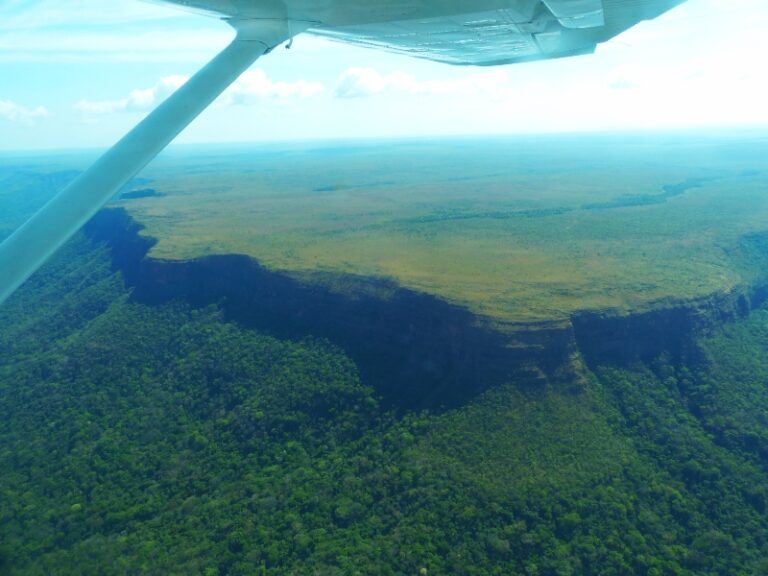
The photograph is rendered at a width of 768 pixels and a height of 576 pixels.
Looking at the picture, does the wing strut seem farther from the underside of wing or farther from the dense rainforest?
the dense rainforest

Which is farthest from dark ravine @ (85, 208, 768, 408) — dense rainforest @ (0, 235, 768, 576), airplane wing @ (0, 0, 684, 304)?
airplane wing @ (0, 0, 684, 304)

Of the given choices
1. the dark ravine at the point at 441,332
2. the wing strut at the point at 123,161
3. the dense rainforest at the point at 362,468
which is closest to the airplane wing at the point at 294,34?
the wing strut at the point at 123,161

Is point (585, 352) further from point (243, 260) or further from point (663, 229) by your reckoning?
point (663, 229)

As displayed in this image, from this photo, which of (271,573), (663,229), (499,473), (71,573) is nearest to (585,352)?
(499,473)

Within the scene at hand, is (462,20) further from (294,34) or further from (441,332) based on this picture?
(441,332)

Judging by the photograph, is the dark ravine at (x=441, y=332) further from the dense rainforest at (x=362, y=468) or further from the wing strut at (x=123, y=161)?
the wing strut at (x=123, y=161)

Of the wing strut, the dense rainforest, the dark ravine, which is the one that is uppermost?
the wing strut

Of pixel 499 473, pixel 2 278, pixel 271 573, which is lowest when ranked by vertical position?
pixel 271 573
